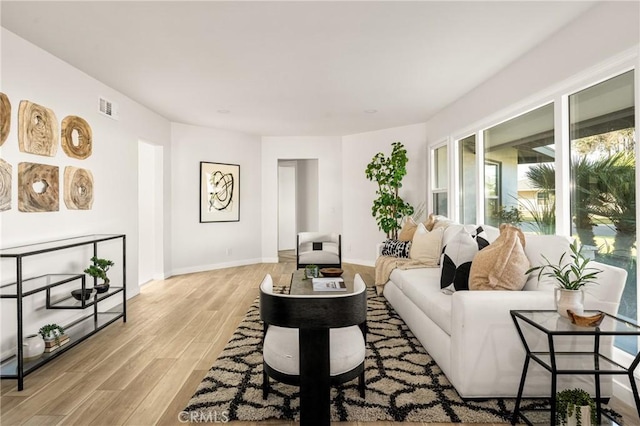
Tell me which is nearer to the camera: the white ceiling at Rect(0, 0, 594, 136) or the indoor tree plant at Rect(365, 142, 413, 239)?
the white ceiling at Rect(0, 0, 594, 136)

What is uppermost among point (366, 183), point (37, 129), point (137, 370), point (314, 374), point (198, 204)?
point (37, 129)

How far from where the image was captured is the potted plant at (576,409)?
66.6 inches

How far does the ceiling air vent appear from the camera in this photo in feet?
13.7

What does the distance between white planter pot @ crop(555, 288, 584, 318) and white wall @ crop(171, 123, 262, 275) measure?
5593mm

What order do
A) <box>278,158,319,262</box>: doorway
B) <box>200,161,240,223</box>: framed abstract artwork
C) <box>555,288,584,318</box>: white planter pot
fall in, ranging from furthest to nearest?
1. <box>278,158,319,262</box>: doorway
2. <box>200,161,240,223</box>: framed abstract artwork
3. <box>555,288,584,318</box>: white planter pot

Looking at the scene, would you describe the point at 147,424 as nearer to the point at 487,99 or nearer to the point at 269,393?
the point at 269,393

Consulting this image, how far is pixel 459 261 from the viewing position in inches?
117

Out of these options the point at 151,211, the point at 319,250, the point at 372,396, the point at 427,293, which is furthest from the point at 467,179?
the point at 151,211

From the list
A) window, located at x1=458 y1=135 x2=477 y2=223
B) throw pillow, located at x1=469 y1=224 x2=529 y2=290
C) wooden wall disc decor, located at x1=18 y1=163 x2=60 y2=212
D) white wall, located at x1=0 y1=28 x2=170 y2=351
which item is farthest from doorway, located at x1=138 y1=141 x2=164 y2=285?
throw pillow, located at x1=469 y1=224 x2=529 y2=290

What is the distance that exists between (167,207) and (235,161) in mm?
1555

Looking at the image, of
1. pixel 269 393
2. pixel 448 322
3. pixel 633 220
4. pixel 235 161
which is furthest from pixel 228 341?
pixel 235 161

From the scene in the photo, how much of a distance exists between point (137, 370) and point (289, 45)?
2.74 meters

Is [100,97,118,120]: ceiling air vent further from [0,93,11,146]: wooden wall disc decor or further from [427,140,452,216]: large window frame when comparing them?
[427,140,452,216]: large window frame

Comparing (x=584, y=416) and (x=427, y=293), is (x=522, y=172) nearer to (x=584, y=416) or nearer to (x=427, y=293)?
(x=427, y=293)
